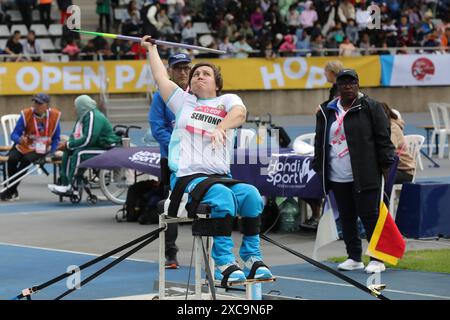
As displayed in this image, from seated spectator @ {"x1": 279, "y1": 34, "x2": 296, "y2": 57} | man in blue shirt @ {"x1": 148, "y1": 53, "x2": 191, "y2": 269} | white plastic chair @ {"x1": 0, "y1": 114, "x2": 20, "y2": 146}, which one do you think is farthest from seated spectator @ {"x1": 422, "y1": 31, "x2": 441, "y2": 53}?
man in blue shirt @ {"x1": 148, "y1": 53, "x2": 191, "y2": 269}

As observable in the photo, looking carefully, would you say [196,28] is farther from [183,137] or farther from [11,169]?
[183,137]

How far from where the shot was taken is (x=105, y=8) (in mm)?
36812

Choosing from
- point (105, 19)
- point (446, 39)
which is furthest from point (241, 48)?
point (446, 39)

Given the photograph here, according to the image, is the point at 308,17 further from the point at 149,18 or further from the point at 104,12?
the point at 104,12

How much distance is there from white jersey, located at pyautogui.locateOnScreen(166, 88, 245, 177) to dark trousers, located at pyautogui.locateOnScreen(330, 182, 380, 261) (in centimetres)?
299

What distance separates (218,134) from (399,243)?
3.00m

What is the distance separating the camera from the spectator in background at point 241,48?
34.7m

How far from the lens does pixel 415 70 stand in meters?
36.4

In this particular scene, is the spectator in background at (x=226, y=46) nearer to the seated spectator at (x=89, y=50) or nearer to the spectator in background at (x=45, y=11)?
the seated spectator at (x=89, y=50)

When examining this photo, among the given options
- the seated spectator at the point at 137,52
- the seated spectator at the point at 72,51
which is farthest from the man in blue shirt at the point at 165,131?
the seated spectator at the point at 137,52

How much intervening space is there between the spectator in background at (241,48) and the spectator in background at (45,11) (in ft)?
18.5

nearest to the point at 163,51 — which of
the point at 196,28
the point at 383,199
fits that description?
the point at 196,28

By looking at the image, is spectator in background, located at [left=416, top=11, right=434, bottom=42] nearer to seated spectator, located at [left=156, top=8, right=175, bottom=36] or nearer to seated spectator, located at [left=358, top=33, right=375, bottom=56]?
seated spectator, located at [left=358, top=33, right=375, bottom=56]

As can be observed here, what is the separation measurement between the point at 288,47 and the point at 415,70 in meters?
3.94
